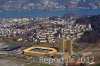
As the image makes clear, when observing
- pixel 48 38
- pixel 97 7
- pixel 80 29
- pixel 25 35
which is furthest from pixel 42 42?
pixel 97 7

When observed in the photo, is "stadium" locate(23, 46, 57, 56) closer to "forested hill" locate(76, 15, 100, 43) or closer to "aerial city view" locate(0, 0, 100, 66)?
"aerial city view" locate(0, 0, 100, 66)

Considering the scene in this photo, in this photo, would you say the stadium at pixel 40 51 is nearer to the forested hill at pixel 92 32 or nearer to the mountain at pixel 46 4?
the forested hill at pixel 92 32

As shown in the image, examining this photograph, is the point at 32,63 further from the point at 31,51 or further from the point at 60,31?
the point at 60,31

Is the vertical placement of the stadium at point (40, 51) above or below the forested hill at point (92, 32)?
above

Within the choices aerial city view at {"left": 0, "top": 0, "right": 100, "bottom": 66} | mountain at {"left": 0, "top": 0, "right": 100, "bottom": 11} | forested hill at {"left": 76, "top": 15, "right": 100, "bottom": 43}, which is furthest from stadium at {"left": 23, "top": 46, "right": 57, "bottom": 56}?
mountain at {"left": 0, "top": 0, "right": 100, "bottom": 11}

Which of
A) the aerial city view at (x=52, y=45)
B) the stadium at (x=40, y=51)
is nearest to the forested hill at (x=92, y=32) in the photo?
the aerial city view at (x=52, y=45)

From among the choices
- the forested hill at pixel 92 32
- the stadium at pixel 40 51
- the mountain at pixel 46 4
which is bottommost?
the mountain at pixel 46 4

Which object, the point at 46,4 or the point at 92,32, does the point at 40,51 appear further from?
the point at 46,4

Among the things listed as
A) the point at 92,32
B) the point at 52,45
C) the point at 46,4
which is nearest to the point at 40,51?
the point at 52,45
